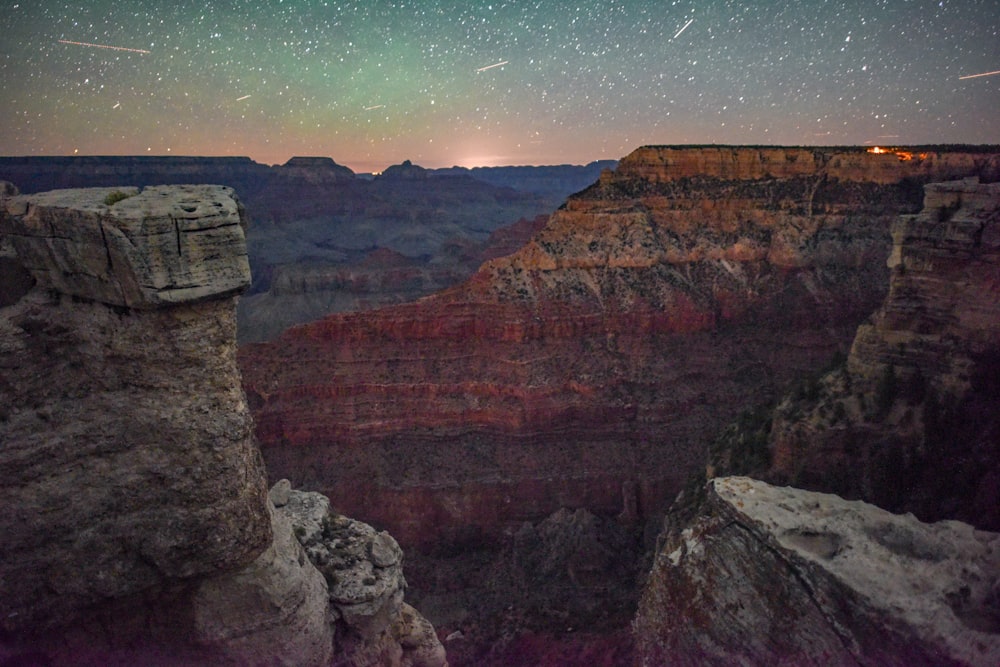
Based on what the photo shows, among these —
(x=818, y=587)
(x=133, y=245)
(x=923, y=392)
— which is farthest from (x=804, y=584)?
(x=133, y=245)

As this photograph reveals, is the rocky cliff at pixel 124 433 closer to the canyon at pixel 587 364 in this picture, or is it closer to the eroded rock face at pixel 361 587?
the eroded rock face at pixel 361 587

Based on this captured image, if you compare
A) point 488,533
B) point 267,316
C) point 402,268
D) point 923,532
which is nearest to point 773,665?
point 923,532

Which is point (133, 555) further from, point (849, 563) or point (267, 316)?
point (267, 316)

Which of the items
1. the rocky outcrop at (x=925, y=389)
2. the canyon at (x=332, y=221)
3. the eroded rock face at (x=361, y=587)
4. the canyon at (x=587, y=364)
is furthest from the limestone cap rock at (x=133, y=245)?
the canyon at (x=332, y=221)

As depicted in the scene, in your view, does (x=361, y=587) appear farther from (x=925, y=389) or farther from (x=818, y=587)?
(x=925, y=389)

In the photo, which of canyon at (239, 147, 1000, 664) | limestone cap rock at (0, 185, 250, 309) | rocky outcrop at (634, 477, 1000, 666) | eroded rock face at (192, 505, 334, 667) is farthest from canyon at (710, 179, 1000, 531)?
limestone cap rock at (0, 185, 250, 309)

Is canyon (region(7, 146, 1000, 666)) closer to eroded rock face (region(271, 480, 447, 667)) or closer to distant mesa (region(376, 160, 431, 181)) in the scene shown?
eroded rock face (region(271, 480, 447, 667))
